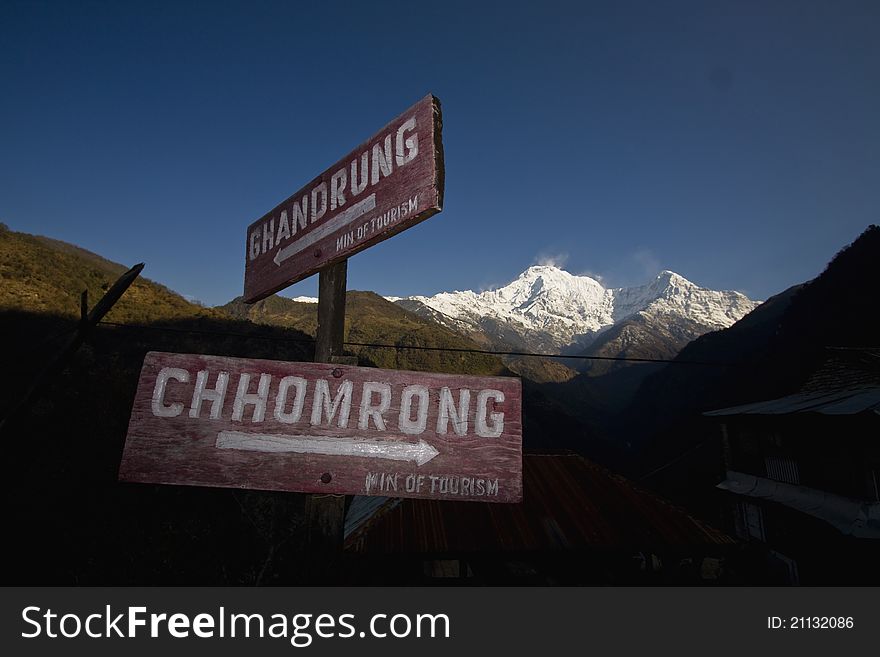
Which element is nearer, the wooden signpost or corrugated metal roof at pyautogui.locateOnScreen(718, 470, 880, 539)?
the wooden signpost

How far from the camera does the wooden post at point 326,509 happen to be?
80.9 inches

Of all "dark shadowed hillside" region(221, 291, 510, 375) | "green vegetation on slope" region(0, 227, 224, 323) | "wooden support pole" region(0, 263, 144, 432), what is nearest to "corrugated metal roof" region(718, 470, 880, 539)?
"wooden support pole" region(0, 263, 144, 432)

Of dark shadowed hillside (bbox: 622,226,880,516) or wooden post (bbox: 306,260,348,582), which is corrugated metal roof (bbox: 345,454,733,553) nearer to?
wooden post (bbox: 306,260,348,582)

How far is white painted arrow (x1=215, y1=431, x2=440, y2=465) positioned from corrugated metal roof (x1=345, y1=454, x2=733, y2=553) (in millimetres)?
6555

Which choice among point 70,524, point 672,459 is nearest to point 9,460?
point 70,524

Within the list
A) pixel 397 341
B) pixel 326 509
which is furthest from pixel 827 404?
pixel 397 341

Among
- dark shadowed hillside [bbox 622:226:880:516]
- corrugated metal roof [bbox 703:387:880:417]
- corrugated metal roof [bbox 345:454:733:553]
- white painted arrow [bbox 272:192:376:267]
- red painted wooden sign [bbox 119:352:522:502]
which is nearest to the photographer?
red painted wooden sign [bbox 119:352:522:502]

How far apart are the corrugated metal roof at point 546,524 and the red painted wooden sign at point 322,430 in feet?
21.4

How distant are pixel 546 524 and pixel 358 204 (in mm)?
8393

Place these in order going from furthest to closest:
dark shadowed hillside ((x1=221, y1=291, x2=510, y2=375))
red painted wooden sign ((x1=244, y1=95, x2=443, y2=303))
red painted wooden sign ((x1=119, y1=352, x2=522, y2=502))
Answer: dark shadowed hillside ((x1=221, y1=291, x2=510, y2=375)) → red painted wooden sign ((x1=244, y1=95, x2=443, y2=303)) → red painted wooden sign ((x1=119, y1=352, x2=522, y2=502))

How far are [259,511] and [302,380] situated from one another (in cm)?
2331

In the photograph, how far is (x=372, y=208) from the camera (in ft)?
7.09

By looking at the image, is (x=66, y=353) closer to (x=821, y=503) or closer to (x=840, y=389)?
(x=821, y=503)

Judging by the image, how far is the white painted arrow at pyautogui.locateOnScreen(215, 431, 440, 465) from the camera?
6.14ft
